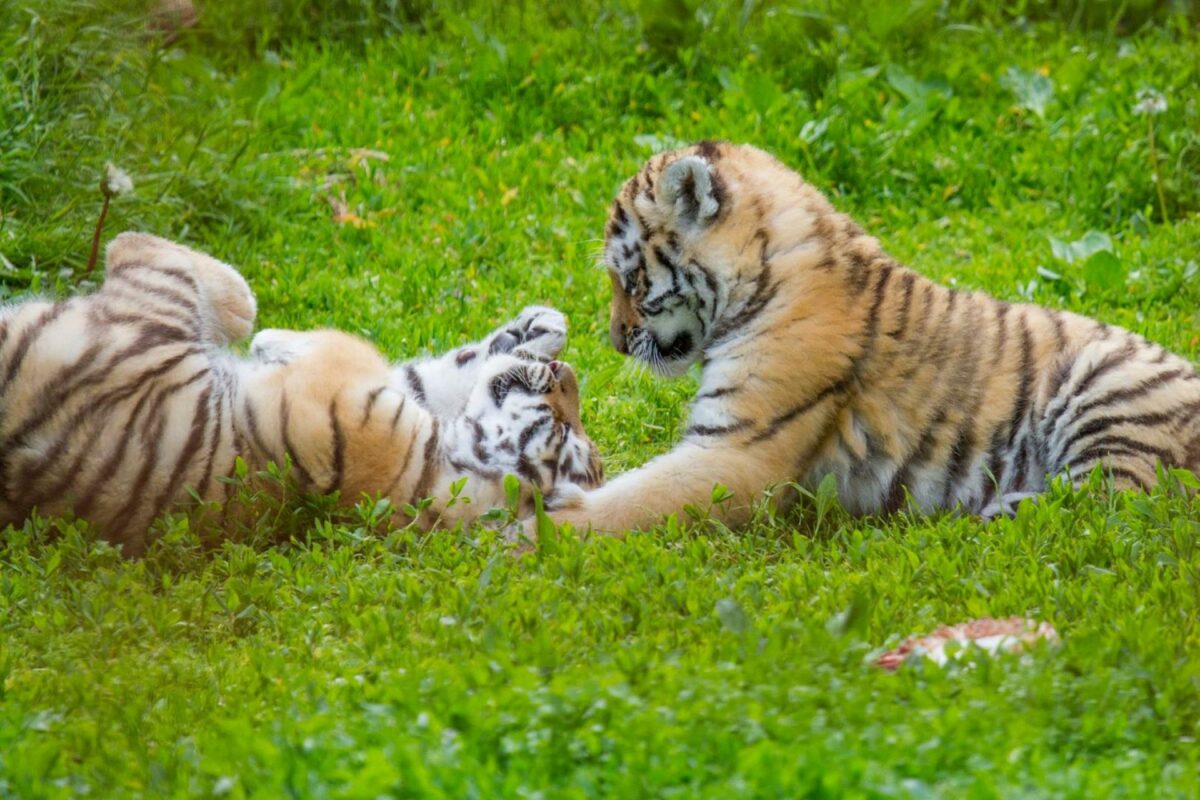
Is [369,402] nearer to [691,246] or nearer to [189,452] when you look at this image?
[189,452]

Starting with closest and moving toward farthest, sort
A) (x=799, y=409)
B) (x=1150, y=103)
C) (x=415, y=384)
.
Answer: (x=799, y=409) → (x=415, y=384) → (x=1150, y=103)

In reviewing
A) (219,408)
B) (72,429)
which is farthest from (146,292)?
(72,429)

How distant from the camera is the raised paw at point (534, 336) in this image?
18.0ft

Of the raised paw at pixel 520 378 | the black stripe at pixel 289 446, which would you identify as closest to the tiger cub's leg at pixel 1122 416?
the raised paw at pixel 520 378

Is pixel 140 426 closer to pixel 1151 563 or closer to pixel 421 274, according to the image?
pixel 421 274

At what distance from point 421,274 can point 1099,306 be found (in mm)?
2930

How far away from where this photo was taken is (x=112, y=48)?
7137 mm

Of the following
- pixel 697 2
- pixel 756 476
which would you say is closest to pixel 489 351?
pixel 756 476

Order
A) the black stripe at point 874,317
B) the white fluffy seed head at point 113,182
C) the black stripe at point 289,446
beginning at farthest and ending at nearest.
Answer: the white fluffy seed head at point 113,182, the black stripe at point 874,317, the black stripe at point 289,446

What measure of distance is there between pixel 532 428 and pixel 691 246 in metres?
0.82

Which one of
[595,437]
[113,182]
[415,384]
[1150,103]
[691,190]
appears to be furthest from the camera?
[1150,103]

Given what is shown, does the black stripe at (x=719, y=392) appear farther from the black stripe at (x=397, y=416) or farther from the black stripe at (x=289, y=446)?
the black stripe at (x=289, y=446)

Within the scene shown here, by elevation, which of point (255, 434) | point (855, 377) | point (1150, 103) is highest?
point (1150, 103)

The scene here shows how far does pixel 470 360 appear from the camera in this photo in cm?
555
